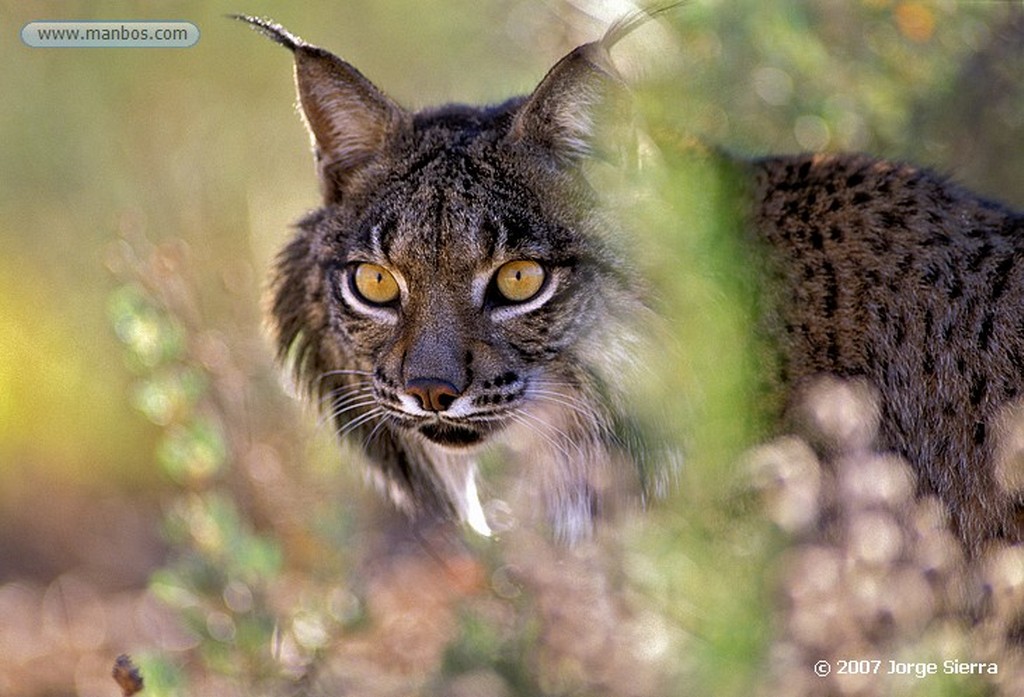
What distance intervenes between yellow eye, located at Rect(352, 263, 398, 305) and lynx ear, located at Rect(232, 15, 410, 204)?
36cm

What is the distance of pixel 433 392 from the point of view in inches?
127

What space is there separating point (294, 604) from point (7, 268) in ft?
4.84

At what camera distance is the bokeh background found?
3.56m

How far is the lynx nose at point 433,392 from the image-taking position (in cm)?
322

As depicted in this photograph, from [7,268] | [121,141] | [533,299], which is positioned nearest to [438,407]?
[533,299]

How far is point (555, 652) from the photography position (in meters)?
3.68

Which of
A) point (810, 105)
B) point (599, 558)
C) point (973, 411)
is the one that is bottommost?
point (599, 558)

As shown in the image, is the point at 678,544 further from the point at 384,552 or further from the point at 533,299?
the point at 384,552

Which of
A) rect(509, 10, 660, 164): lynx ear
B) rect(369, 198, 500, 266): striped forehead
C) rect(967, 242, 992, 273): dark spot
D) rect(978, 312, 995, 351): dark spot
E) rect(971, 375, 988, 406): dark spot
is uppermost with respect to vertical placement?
rect(509, 10, 660, 164): lynx ear

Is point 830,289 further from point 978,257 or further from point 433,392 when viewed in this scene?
point 433,392

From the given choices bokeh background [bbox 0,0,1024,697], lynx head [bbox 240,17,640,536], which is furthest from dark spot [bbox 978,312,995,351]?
lynx head [bbox 240,17,640,536]

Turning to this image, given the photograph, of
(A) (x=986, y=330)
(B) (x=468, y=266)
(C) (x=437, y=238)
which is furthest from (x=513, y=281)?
(A) (x=986, y=330)

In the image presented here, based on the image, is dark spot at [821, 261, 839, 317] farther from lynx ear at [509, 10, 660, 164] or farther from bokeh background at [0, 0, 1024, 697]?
lynx ear at [509, 10, 660, 164]

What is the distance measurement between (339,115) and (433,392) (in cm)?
93
